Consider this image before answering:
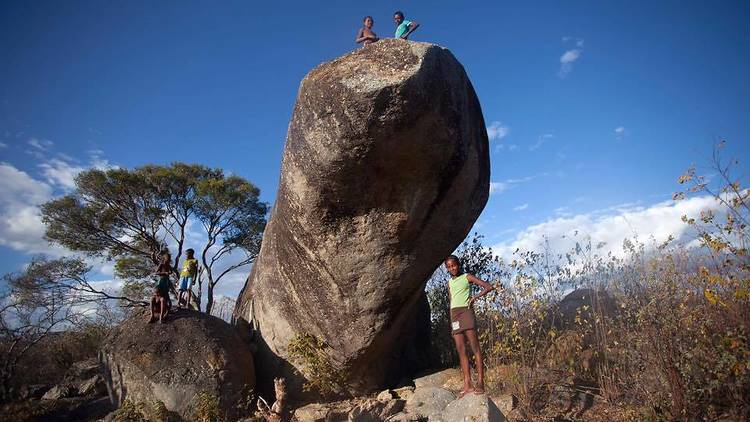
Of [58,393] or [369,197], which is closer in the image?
[369,197]

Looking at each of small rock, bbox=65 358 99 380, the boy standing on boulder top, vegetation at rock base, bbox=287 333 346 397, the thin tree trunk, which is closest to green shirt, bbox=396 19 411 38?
the boy standing on boulder top

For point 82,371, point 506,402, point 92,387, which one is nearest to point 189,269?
point 92,387

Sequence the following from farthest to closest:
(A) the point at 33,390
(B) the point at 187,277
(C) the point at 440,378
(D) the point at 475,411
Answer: (A) the point at 33,390
(B) the point at 187,277
(C) the point at 440,378
(D) the point at 475,411

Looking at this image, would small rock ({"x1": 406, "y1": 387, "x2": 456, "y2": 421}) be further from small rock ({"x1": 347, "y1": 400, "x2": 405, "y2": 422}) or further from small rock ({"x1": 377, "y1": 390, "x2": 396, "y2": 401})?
small rock ({"x1": 377, "y1": 390, "x2": 396, "y2": 401})

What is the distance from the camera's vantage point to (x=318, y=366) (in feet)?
19.5

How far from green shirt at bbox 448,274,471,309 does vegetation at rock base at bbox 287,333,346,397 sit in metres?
1.94

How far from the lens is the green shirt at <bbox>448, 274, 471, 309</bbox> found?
5.10 meters

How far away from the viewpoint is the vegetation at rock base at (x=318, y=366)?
235 inches

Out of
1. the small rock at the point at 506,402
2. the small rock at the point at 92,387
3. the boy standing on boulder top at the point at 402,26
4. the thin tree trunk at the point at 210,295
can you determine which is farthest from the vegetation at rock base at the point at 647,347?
the thin tree trunk at the point at 210,295

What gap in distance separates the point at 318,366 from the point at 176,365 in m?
1.78

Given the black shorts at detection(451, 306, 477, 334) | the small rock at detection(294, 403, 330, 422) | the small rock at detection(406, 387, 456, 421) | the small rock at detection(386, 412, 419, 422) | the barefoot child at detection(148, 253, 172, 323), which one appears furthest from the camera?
the barefoot child at detection(148, 253, 172, 323)

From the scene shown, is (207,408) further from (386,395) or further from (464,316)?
(464,316)

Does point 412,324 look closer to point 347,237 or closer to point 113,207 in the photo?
point 347,237

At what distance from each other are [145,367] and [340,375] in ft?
8.03
